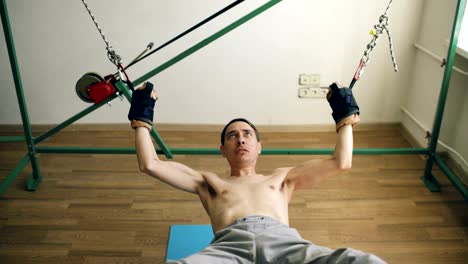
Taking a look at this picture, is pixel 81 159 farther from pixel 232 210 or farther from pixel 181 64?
pixel 232 210

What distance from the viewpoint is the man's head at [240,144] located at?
89.1 inches

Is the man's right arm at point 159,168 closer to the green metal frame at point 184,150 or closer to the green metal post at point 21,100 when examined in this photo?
the green metal frame at point 184,150

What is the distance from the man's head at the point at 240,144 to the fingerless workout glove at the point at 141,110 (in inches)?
15.5

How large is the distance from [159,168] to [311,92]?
2.12 metres

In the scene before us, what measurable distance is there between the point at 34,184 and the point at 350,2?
8.62ft

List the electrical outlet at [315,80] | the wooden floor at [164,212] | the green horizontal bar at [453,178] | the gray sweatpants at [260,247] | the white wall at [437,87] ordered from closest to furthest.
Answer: the gray sweatpants at [260,247], the wooden floor at [164,212], the green horizontal bar at [453,178], the white wall at [437,87], the electrical outlet at [315,80]

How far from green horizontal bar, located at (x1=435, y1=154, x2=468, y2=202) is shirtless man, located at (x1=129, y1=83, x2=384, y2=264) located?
1.28 meters

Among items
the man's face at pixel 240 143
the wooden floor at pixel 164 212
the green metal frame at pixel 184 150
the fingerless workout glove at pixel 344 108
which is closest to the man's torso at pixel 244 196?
the man's face at pixel 240 143

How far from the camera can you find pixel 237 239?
191 centimetres

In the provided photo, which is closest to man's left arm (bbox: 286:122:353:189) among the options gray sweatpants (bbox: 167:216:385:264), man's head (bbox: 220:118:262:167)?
man's head (bbox: 220:118:262:167)

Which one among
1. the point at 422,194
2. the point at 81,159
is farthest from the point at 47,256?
the point at 422,194

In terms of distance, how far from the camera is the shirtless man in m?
1.85

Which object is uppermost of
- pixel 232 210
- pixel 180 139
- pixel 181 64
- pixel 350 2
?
pixel 350 2

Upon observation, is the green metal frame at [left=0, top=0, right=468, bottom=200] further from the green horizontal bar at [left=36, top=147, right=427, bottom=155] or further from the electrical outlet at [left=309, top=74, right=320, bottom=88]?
the electrical outlet at [left=309, top=74, right=320, bottom=88]
